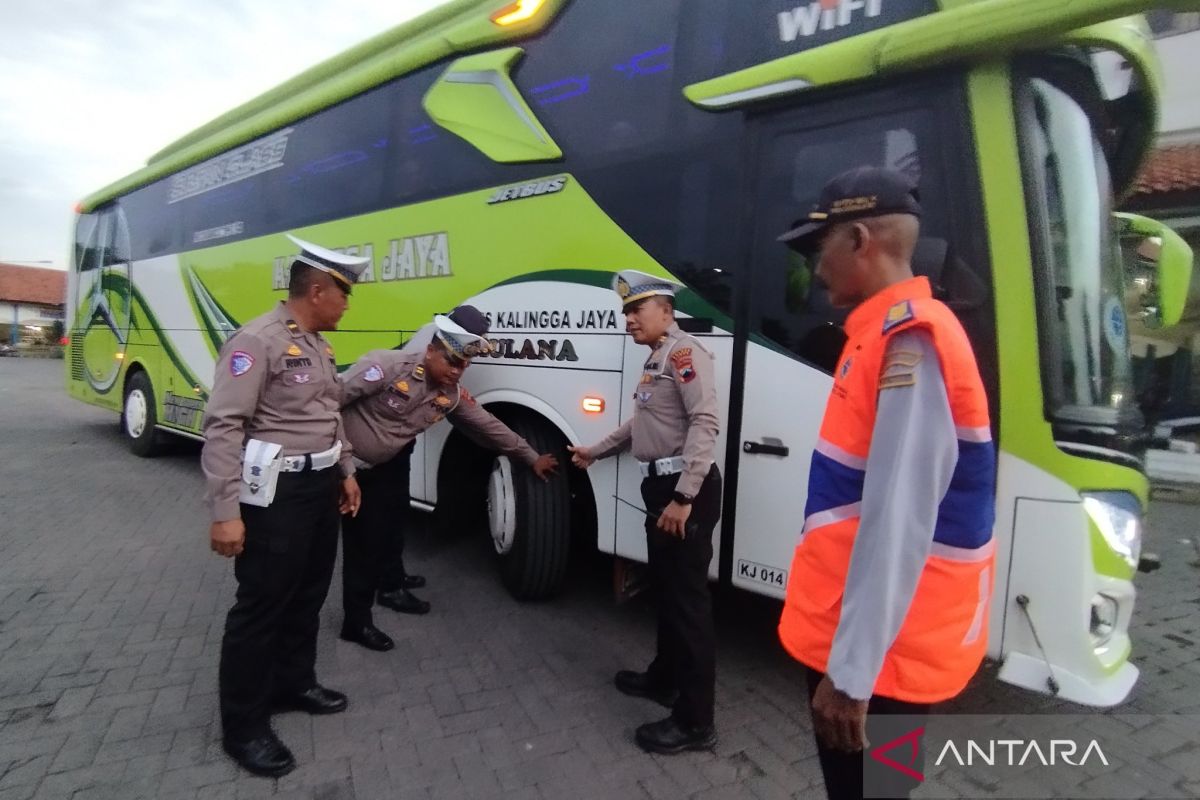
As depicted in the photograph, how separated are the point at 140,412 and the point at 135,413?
0.15m

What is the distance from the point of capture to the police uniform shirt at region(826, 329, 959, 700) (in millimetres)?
1311

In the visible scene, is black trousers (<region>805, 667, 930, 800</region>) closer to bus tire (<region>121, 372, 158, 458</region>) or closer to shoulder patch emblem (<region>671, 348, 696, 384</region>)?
shoulder patch emblem (<region>671, 348, 696, 384</region>)

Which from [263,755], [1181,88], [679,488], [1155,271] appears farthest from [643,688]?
[1181,88]

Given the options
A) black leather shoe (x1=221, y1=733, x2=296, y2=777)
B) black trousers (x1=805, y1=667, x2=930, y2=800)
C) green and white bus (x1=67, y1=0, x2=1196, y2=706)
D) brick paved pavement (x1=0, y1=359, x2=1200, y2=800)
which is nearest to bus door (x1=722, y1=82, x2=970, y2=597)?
green and white bus (x1=67, y1=0, x2=1196, y2=706)

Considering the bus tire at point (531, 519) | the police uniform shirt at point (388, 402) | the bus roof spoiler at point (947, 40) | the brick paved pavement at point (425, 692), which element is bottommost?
the brick paved pavement at point (425, 692)

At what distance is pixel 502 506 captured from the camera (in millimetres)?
4258

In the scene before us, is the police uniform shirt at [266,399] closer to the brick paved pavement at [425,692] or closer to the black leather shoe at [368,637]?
the brick paved pavement at [425,692]

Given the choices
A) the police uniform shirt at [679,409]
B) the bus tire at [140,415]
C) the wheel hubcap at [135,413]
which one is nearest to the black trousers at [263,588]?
the police uniform shirt at [679,409]

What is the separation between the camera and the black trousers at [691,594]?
111 inches

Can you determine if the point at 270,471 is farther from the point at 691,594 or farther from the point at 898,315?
the point at 898,315

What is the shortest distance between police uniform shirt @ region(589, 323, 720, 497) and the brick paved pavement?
1.18 meters

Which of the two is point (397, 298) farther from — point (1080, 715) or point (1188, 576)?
point (1188, 576)

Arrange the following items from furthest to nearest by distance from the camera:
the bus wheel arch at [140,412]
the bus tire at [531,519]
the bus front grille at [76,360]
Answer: the bus front grille at [76,360] → the bus wheel arch at [140,412] → the bus tire at [531,519]

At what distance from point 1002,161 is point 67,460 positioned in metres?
10.2
